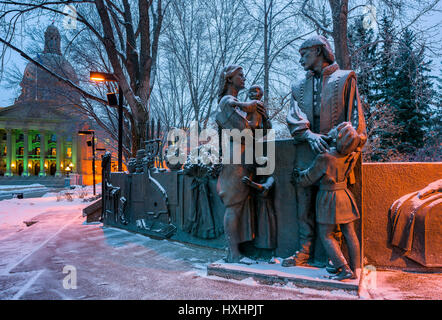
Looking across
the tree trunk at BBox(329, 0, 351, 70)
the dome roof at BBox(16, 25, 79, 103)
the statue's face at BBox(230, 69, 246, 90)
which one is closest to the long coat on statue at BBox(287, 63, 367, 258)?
the statue's face at BBox(230, 69, 246, 90)

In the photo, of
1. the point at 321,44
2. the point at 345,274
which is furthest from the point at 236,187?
the point at 321,44

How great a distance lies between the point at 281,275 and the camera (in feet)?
11.4

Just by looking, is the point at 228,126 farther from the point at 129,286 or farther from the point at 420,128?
the point at 420,128

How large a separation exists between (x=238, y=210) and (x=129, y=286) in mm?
1653

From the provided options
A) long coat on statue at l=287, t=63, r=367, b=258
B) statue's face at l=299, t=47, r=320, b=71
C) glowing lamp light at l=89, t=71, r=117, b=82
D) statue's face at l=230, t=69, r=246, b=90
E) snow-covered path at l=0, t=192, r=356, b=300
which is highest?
glowing lamp light at l=89, t=71, r=117, b=82

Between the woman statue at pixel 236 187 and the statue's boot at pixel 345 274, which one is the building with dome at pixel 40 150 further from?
the statue's boot at pixel 345 274

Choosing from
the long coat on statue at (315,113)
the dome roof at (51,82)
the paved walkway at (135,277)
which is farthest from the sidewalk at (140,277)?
the dome roof at (51,82)

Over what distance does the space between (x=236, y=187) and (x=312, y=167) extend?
3.50 ft

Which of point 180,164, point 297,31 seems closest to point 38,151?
point 297,31

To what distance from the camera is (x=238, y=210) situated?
13.6 ft

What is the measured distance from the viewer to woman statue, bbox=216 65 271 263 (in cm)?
411

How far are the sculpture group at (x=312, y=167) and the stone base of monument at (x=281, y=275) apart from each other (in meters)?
0.12

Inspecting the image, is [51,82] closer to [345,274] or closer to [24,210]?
[24,210]

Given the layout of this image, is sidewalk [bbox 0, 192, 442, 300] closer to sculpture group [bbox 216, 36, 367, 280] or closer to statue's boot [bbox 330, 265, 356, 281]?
statue's boot [bbox 330, 265, 356, 281]
